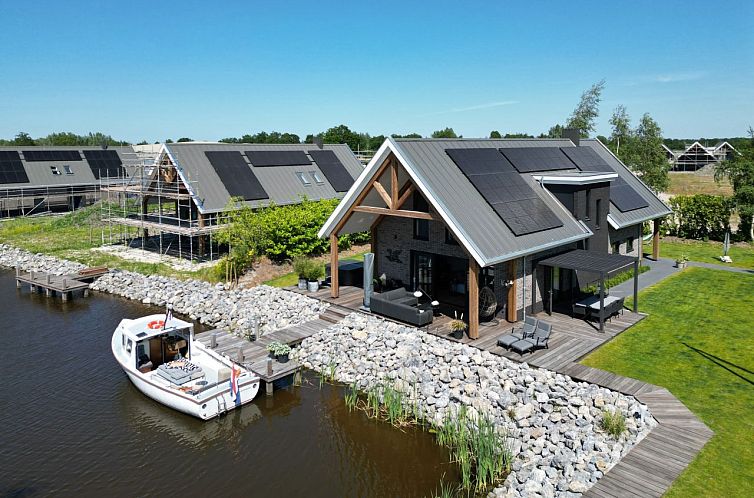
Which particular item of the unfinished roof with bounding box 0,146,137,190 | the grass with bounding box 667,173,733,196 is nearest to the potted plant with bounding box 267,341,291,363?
the unfinished roof with bounding box 0,146,137,190

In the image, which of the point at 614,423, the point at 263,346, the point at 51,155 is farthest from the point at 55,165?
the point at 614,423

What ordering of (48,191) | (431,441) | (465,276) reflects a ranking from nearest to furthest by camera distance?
1. (431,441)
2. (465,276)
3. (48,191)

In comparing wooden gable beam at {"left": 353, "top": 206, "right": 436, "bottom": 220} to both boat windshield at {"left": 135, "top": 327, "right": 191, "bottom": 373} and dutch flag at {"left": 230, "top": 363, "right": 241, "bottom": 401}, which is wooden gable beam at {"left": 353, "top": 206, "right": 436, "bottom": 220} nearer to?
boat windshield at {"left": 135, "top": 327, "right": 191, "bottom": 373}

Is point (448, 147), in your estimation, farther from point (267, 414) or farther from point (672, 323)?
point (267, 414)

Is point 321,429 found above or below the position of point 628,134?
below

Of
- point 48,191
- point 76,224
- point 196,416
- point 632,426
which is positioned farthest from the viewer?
point 48,191

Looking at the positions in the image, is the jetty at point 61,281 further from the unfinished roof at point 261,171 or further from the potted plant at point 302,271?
the potted plant at point 302,271

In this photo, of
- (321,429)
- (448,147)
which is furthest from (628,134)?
(321,429)
